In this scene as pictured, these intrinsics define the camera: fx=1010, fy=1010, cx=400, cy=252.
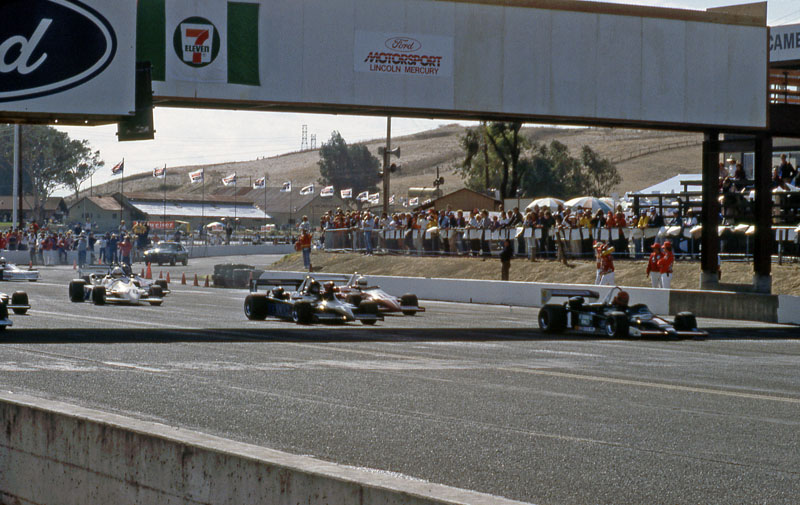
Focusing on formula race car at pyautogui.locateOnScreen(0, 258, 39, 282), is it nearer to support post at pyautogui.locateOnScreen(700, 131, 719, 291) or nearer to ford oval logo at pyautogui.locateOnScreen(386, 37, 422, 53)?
ford oval logo at pyautogui.locateOnScreen(386, 37, 422, 53)

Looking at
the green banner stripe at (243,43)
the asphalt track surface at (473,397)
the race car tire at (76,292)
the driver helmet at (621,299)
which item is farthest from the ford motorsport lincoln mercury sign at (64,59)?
the driver helmet at (621,299)

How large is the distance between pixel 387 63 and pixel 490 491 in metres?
17.7

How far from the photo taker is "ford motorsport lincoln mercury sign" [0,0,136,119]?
19.9 m

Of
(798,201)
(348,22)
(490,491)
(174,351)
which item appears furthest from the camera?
(798,201)

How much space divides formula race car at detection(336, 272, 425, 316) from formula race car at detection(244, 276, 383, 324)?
0.59 metres

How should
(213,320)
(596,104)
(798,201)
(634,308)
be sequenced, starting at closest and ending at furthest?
1. (634,308)
2. (213,320)
3. (596,104)
4. (798,201)

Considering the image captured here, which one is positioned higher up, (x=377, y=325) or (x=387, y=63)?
(x=387, y=63)

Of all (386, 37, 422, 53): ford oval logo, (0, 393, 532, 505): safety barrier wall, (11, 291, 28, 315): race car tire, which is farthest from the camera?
(386, 37, 422, 53): ford oval logo

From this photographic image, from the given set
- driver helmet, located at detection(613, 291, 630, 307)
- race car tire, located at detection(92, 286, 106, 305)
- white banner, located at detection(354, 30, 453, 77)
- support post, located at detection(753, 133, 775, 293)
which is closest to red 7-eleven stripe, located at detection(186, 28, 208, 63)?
white banner, located at detection(354, 30, 453, 77)

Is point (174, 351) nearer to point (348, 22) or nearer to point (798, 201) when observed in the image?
point (348, 22)

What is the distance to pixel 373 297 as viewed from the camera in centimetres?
2223

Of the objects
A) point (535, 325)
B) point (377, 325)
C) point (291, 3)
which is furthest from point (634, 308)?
point (291, 3)

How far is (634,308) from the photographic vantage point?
18.7 metres

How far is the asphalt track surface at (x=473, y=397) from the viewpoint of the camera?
23.8 feet
